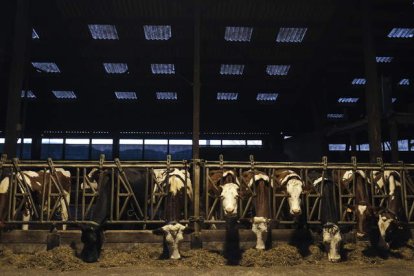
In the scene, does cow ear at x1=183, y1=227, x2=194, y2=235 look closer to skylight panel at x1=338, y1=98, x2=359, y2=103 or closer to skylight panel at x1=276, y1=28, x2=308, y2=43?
skylight panel at x1=276, y1=28, x2=308, y2=43

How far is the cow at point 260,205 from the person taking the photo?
22.7ft

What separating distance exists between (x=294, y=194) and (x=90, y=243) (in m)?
3.65

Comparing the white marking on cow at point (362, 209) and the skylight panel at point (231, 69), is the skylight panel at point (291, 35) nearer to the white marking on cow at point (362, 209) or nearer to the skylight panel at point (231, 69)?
the skylight panel at point (231, 69)

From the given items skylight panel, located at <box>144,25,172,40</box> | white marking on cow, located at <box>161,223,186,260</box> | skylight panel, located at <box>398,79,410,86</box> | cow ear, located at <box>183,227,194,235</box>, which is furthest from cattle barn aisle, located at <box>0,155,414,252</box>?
skylight panel, located at <box>398,79,410,86</box>

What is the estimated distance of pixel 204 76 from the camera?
14.7 metres

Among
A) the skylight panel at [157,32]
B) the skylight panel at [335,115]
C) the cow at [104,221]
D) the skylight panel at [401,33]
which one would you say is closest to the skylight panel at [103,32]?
the skylight panel at [157,32]

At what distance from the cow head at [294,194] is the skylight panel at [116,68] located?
8.66 metres

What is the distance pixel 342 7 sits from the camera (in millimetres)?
10484

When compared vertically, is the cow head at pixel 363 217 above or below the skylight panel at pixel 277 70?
below

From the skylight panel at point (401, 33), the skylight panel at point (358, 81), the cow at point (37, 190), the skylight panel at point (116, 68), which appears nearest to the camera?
the cow at point (37, 190)

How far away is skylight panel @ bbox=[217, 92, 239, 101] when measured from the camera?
16803 millimetres

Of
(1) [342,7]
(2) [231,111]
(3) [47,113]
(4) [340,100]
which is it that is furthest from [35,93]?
(4) [340,100]

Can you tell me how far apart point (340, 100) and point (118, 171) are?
13.5 m

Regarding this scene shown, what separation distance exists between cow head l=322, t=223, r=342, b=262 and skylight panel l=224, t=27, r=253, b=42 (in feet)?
22.2
